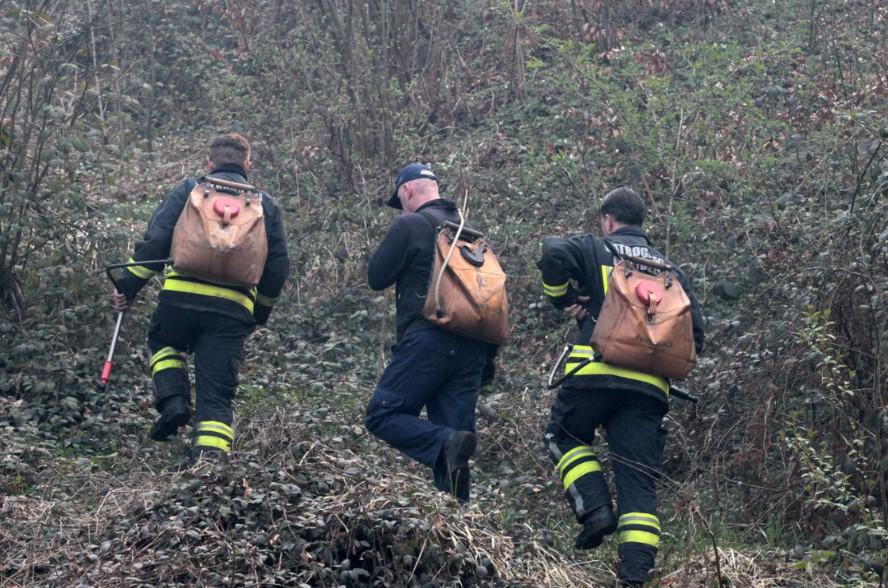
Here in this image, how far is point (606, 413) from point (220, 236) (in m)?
2.39

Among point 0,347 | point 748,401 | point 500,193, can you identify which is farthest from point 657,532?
point 500,193

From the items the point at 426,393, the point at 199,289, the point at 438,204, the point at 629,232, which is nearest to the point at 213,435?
the point at 199,289

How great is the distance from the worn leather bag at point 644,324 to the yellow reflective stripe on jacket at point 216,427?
2300mm

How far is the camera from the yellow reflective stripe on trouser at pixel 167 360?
7.38 meters

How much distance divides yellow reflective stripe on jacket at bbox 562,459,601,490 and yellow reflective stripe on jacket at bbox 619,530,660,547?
42cm

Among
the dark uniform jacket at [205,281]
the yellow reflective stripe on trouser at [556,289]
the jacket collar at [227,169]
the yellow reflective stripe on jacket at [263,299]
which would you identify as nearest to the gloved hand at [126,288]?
the dark uniform jacket at [205,281]

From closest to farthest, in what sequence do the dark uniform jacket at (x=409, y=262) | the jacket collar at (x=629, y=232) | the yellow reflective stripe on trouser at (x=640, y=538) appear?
the yellow reflective stripe on trouser at (x=640, y=538)
the jacket collar at (x=629, y=232)
the dark uniform jacket at (x=409, y=262)

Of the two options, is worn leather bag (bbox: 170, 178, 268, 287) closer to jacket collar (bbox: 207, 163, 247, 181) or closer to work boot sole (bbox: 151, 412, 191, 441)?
jacket collar (bbox: 207, 163, 247, 181)

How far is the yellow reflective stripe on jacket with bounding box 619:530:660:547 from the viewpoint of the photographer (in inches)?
241

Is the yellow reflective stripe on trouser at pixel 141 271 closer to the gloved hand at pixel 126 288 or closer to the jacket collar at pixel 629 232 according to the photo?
the gloved hand at pixel 126 288

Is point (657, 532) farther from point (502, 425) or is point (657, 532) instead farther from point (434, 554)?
point (502, 425)

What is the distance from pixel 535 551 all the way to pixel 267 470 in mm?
1376

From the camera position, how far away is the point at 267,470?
5.87 metres

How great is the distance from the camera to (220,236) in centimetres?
698
